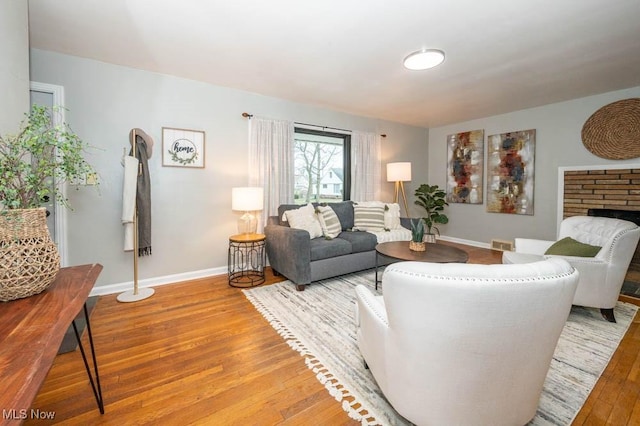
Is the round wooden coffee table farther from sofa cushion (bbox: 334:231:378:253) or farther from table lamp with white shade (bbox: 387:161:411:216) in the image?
table lamp with white shade (bbox: 387:161:411:216)

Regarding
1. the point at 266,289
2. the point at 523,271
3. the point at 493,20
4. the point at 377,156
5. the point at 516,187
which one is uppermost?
the point at 493,20

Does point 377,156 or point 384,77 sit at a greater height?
point 384,77

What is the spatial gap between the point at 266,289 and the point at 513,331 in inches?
97.4

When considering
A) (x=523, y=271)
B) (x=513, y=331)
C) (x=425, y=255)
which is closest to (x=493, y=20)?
(x=425, y=255)

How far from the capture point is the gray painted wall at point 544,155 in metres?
3.88

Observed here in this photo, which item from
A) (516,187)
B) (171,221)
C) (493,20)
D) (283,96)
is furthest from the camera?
(516,187)

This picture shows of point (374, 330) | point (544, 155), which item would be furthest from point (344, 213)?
point (544, 155)

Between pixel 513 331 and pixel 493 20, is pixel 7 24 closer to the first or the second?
pixel 513 331

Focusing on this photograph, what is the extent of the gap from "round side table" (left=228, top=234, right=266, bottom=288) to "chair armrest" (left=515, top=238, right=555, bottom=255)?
2.88 meters

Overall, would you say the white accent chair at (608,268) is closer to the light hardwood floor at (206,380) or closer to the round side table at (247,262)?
the light hardwood floor at (206,380)

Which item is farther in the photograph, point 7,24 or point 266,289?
point 266,289

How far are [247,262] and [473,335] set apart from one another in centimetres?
312

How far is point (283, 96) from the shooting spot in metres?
3.78

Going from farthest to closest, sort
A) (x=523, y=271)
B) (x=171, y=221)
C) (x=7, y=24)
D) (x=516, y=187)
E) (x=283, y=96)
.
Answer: (x=516, y=187) < (x=283, y=96) < (x=171, y=221) < (x=7, y=24) < (x=523, y=271)
